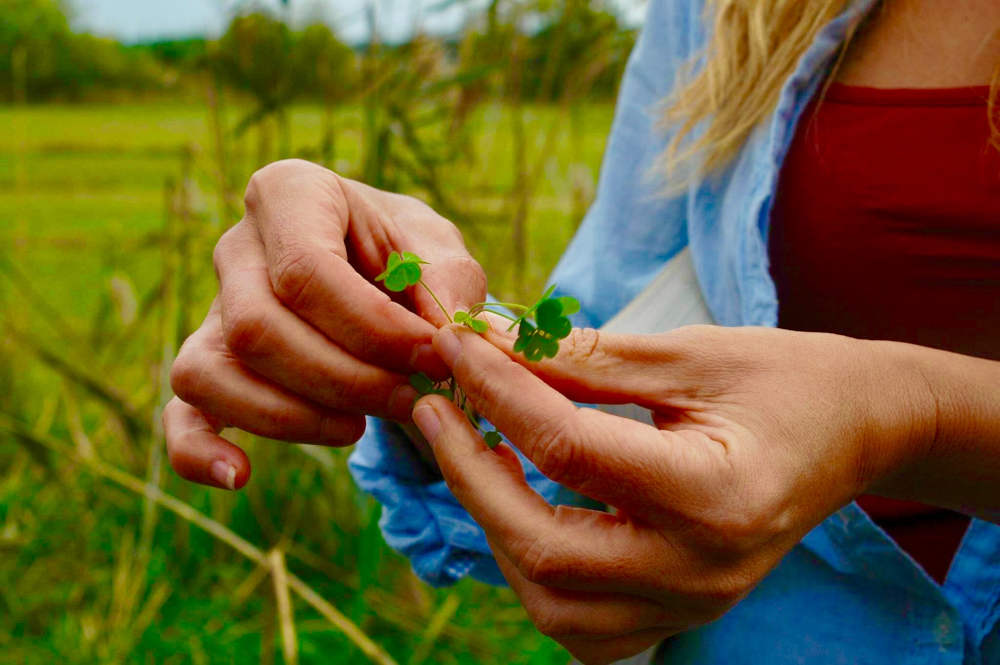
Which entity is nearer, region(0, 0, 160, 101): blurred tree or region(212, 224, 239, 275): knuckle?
region(212, 224, 239, 275): knuckle

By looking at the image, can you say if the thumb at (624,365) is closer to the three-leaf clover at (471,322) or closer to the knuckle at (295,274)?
the three-leaf clover at (471,322)

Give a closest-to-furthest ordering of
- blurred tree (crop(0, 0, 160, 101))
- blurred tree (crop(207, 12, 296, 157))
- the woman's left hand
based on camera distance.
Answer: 1. the woman's left hand
2. blurred tree (crop(207, 12, 296, 157))
3. blurred tree (crop(0, 0, 160, 101))

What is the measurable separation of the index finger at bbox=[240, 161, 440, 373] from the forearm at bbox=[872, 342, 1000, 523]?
0.31 m

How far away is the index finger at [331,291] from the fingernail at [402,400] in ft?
0.05

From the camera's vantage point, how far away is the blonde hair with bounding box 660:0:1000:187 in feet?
2.52

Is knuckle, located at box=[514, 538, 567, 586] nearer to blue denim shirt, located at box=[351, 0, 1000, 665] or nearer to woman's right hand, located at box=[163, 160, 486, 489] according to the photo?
woman's right hand, located at box=[163, 160, 486, 489]

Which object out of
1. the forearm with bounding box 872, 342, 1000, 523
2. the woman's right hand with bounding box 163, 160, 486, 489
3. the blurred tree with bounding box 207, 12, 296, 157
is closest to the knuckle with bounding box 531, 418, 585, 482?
the woman's right hand with bounding box 163, 160, 486, 489

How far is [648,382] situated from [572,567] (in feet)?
0.39

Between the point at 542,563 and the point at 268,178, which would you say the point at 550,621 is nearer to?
the point at 542,563

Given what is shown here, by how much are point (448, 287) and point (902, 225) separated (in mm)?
391

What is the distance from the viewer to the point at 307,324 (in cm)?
55

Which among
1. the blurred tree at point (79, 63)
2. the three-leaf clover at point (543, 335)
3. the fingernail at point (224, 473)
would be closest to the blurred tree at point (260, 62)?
the fingernail at point (224, 473)

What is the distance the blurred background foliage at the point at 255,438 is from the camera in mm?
1343

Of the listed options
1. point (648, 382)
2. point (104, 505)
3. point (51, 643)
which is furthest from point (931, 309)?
point (104, 505)
